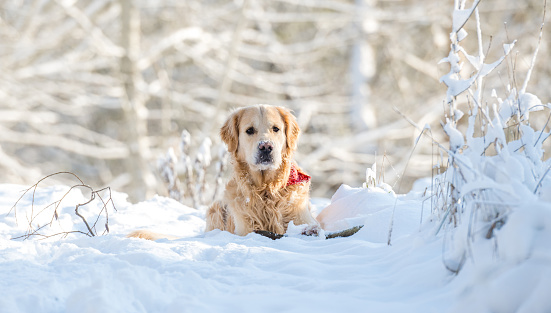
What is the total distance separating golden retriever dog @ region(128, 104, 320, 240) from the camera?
11.6 feet

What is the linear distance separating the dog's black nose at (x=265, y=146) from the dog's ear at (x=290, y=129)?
33cm

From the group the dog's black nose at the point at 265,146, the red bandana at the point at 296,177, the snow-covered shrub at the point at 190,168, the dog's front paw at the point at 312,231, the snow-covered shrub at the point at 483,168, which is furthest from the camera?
the snow-covered shrub at the point at 190,168

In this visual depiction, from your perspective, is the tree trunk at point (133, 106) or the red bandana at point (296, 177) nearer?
the red bandana at point (296, 177)

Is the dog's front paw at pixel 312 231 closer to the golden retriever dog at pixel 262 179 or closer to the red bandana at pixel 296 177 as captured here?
the golden retriever dog at pixel 262 179

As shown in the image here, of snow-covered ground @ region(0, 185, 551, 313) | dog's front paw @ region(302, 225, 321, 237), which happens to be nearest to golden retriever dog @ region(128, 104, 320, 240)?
dog's front paw @ region(302, 225, 321, 237)

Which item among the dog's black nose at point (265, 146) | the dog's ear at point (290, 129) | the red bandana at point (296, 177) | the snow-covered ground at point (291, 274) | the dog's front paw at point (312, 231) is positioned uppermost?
the dog's ear at point (290, 129)

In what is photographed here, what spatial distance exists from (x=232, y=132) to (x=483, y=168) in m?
2.21

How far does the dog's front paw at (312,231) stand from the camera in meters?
3.08

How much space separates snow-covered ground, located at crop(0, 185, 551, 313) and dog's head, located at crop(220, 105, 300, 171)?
0.86 meters

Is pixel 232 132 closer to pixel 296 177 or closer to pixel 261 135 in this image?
pixel 261 135

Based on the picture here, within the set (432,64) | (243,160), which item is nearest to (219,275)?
(243,160)

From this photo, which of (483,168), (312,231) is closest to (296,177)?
(312,231)

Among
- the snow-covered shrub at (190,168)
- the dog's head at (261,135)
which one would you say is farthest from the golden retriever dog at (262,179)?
the snow-covered shrub at (190,168)

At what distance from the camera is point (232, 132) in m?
3.82
